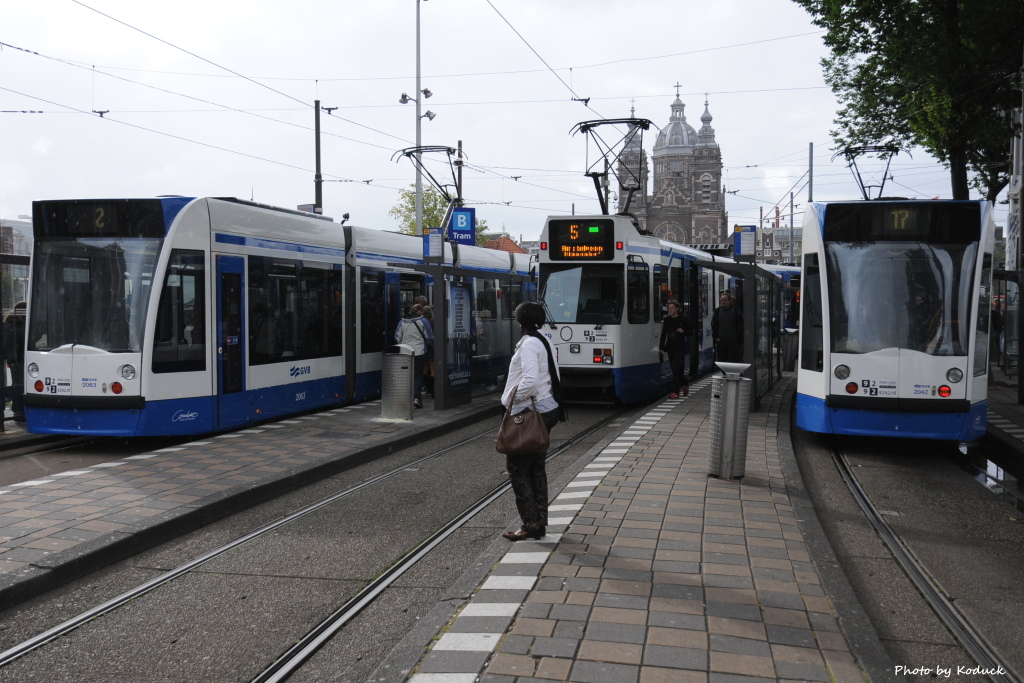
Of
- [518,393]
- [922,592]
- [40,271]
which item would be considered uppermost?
[40,271]

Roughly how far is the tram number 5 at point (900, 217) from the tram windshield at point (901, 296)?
20 centimetres

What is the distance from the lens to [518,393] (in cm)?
634

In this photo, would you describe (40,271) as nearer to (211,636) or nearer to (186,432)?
(186,432)

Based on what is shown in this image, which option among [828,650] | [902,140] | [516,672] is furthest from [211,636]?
[902,140]

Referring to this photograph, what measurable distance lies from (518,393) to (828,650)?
8.74 feet

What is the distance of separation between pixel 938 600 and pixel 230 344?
8.73 meters

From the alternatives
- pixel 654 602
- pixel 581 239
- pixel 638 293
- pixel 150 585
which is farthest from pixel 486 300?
pixel 654 602

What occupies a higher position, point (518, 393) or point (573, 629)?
point (518, 393)

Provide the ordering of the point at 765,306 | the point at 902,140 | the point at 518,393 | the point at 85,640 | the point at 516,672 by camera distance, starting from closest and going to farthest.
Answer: the point at 516,672 < the point at 85,640 < the point at 518,393 < the point at 765,306 < the point at 902,140

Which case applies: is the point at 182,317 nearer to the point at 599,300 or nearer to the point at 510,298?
the point at 599,300

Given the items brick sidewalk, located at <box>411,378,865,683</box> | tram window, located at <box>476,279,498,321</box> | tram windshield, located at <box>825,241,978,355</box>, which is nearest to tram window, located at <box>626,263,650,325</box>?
tram window, located at <box>476,279,498,321</box>

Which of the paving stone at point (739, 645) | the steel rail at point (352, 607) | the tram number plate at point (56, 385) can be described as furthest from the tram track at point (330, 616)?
the tram number plate at point (56, 385)

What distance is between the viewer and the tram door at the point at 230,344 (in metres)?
11.6

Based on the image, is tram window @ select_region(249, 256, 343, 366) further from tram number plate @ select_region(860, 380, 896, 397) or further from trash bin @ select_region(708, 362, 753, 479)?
tram number plate @ select_region(860, 380, 896, 397)
